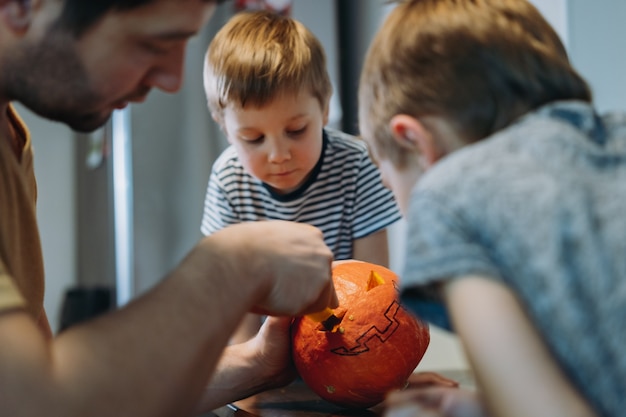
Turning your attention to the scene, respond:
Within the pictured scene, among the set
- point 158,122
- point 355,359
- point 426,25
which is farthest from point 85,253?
point 426,25

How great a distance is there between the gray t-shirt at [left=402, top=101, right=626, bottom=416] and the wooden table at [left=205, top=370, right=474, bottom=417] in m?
0.43

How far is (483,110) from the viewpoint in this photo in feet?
2.80

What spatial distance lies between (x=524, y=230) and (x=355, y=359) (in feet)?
1.49

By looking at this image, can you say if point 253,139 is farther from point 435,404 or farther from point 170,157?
point 170,157

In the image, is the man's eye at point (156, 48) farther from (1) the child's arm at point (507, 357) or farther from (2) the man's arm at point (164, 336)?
(1) the child's arm at point (507, 357)

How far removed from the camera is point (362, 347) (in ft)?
3.58

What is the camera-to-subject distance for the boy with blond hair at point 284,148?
1522mm

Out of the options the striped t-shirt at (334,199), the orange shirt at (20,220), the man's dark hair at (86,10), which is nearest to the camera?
the man's dark hair at (86,10)

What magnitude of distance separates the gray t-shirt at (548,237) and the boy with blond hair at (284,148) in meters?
0.80

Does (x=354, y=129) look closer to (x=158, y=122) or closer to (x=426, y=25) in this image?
(x=158, y=122)

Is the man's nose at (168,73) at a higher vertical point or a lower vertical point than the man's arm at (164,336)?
higher

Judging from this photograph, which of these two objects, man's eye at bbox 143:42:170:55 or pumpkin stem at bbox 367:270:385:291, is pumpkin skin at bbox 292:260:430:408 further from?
man's eye at bbox 143:42:170:55

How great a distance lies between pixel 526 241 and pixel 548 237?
2 centimetres

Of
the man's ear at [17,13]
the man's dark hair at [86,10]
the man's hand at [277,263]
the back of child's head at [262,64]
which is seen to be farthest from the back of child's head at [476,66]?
the back of child's head at [262,64]
